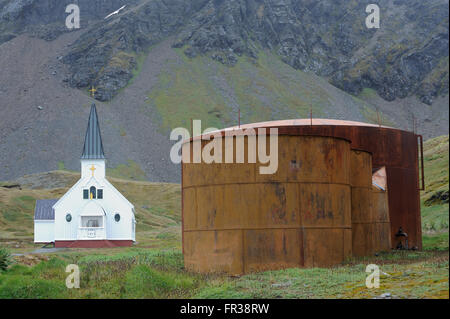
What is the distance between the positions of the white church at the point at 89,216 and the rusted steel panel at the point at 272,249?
3090cm

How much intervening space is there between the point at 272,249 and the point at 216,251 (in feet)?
6.32

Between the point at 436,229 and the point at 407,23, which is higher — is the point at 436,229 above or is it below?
below

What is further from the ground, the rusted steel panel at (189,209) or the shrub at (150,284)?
the rusted steel panel at (189,209)

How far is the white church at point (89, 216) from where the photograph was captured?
163ft

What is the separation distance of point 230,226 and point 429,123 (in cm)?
14191

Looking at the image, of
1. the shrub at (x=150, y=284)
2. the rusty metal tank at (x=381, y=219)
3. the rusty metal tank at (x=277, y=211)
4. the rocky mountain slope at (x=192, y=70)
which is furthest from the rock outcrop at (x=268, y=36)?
the shrub at (x=150, y=284)

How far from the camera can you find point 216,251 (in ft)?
67.3

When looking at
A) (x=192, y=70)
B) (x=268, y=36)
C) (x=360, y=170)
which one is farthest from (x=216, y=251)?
(x=268, y=36)

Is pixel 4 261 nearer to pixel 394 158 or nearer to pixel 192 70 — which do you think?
pixel 394 158

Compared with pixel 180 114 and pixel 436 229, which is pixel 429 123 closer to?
pixel 180 114

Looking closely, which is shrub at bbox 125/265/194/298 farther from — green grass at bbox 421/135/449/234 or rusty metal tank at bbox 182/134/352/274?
green grass at bbox 421/135/449/234

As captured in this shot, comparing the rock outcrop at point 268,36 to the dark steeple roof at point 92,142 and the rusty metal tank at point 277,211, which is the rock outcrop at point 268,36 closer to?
the dark steeple roof at point 92,142

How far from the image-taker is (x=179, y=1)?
556 ft

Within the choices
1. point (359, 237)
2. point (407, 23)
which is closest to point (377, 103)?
point (407, 23)
